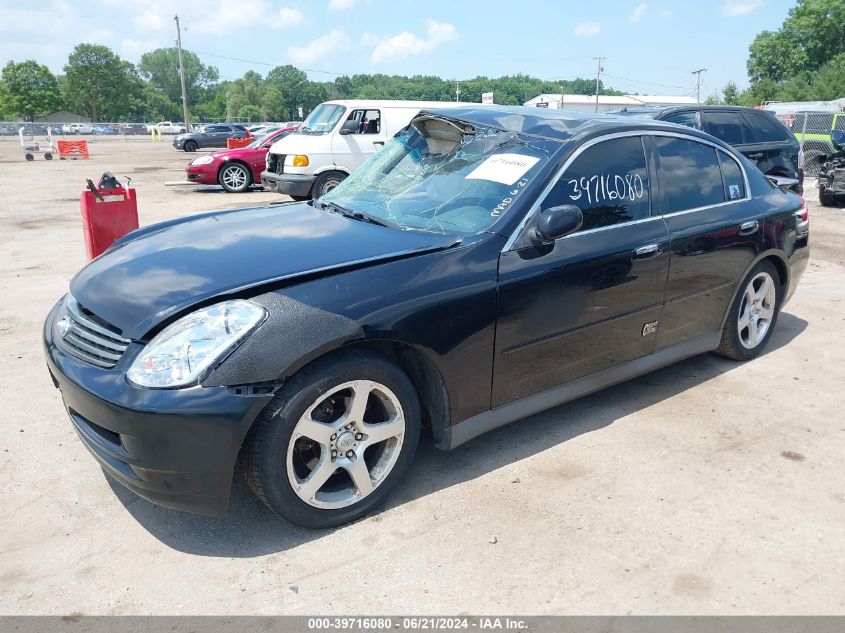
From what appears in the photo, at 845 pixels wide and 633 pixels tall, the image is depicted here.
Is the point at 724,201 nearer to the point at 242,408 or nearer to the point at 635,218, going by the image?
the point at 635,218

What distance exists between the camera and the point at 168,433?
2391mm

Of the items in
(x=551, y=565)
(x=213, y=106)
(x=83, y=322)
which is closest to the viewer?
(x=551, y=565)

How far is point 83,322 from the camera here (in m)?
2.85

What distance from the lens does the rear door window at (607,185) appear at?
3.46m

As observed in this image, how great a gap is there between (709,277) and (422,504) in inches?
94.3

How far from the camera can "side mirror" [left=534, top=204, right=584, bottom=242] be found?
3152 millimetres

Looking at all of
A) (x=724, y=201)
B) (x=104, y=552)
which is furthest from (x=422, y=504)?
(x=724, y=201)

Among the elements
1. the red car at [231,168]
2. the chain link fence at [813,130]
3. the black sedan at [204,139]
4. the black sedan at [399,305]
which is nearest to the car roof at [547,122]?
the black sedan at [399,305]

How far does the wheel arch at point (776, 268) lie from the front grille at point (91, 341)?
146 inches

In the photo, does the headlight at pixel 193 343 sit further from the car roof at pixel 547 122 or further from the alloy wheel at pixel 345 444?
the car roof at pixel 547 122

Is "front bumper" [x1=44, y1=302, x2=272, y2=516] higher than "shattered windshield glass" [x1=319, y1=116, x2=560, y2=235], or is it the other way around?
"shattered windshield glass" [x1=319, y1=116, x2=560, y2=235]

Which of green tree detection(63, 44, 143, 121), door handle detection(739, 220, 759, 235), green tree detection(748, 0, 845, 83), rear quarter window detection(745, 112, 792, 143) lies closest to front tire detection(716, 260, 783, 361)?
door handle detection(739, 220, 759, 235)

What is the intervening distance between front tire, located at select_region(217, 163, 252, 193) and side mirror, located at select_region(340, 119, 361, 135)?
4227 millimetres

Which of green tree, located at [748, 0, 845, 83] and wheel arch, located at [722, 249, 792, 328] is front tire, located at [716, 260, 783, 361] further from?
green tree, located at [748, 0, 845, 83]
